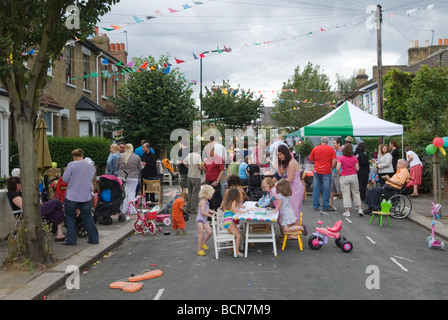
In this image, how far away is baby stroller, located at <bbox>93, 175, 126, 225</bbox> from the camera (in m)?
10.2

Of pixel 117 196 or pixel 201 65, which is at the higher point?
pixel 201 65

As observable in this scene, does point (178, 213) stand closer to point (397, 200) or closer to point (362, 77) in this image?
point (397, 200)

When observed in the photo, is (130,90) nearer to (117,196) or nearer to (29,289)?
(117,196)

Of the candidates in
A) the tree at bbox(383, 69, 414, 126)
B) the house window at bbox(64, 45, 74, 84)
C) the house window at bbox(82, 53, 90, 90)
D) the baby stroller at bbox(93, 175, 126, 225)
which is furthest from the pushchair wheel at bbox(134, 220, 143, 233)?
the house window at bbox(82, 53, 90, 90)

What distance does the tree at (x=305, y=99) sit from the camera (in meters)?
43.3

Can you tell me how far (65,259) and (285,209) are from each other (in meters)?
3.80

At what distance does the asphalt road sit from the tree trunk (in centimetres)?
86

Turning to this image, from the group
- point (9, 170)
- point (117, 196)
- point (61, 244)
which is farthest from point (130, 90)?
point (61, 244)

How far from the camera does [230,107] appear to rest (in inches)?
1887

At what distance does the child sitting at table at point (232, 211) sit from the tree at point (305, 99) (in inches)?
1359

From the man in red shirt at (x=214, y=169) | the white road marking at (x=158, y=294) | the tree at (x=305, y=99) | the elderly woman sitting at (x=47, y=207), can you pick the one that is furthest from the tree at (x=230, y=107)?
the white road marking at (x=158, y=294)

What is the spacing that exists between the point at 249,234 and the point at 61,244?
3.51 meters

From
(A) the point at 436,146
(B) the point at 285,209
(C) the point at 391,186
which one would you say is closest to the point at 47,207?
(B) the point at 285,209

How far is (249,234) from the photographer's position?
7.62 m
